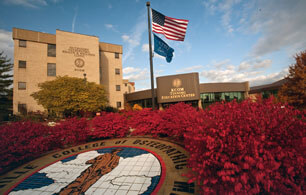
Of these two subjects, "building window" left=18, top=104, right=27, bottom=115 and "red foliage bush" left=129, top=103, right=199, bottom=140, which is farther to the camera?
"building window" left=18, top=104, right=27, bottom=115

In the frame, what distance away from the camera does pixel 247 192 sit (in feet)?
9.08

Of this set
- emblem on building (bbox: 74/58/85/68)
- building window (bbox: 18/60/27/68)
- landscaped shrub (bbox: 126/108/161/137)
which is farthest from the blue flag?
building window (bbox: 18/60/27/68)

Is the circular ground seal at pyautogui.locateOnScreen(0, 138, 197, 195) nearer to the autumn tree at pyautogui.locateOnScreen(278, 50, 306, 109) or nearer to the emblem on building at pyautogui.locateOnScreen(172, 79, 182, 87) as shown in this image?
the autumn tree at pyautogui.locateOnScreen(278, 50, 306, 109)

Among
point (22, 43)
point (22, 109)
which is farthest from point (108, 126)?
point (22, 43)

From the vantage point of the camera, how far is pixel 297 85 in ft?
49.0

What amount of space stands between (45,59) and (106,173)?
3297 centimetres

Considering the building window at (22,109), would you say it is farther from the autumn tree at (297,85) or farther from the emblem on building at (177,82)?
the autumn tree at (297,85)

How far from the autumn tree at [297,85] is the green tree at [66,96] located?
29.5 metres

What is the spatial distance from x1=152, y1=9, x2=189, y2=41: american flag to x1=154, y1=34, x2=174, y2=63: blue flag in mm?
562

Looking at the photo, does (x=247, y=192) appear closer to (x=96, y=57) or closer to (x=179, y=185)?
(x=179, y=185)

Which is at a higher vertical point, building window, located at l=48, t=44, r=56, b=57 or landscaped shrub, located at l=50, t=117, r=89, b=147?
building window, located at l=48, t=44, r=56, b=57

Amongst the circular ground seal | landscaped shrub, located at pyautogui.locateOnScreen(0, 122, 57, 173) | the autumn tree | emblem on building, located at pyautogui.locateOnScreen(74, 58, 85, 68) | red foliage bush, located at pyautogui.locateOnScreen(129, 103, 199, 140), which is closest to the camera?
the circular ground seal

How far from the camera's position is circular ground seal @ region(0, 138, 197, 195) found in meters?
4.15

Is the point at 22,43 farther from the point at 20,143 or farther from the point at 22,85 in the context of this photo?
the point at 20,143
